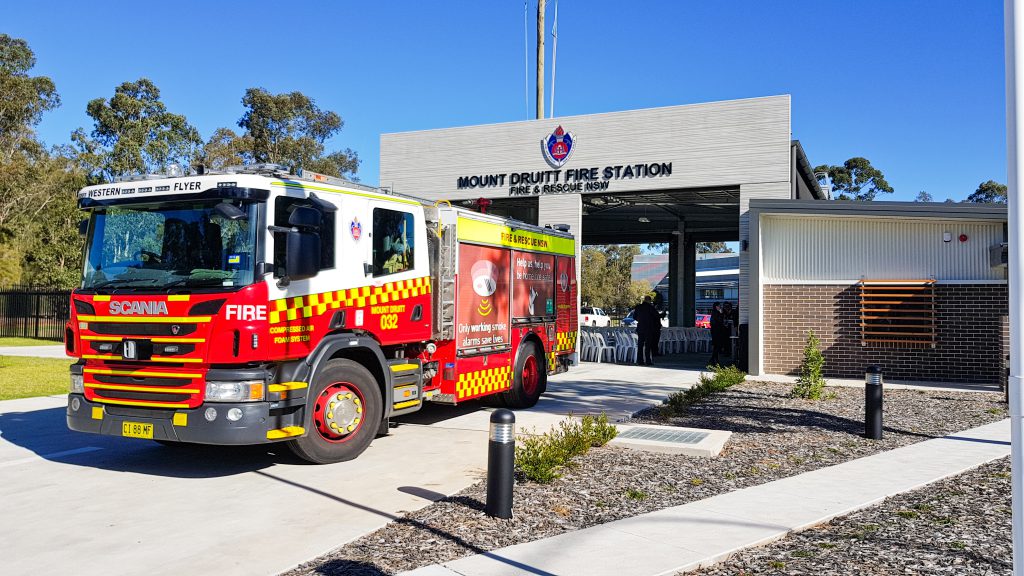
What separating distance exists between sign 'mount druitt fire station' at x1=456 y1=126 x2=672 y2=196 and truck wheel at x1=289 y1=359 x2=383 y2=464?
13.3m

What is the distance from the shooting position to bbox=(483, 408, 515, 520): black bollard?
590 cm

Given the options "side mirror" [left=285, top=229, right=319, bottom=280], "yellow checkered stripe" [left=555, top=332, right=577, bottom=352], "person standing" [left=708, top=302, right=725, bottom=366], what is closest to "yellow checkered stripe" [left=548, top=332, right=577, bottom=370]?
"yellow checkered stripe" [left=555, top=332, right=577, bottom=352]

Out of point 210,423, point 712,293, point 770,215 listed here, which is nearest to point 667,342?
point 770,215

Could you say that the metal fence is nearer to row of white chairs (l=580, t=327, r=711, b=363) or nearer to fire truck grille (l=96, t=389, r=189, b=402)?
row of white chairs (l=580, t=327, r=711, b=363)

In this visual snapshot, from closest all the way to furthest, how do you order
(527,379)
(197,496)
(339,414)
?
(197,496)
(339,414)
(527,379)

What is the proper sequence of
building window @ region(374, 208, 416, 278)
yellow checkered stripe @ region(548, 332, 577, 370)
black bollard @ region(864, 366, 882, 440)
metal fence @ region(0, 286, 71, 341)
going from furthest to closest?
metal fence @ region(0, 286, 71, 341) < yellow checkered stripe @ region(548, 332, 577, 370) < black bollard @ region(864, 366, 882, 440) < building window @ region(374, 208, 416, 278)

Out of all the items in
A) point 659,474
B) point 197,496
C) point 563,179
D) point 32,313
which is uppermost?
point 563,179

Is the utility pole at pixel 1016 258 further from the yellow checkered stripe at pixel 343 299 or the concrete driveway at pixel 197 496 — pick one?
the yellow checkered stripe at pixel 343 299

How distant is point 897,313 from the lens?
16984 mm

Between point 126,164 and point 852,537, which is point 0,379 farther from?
point 126,164

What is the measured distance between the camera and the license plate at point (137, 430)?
722 cm

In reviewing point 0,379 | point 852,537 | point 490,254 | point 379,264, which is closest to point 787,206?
point 490,254

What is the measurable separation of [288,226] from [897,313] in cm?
1394

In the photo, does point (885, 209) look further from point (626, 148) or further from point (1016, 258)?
point (1016, 258)
